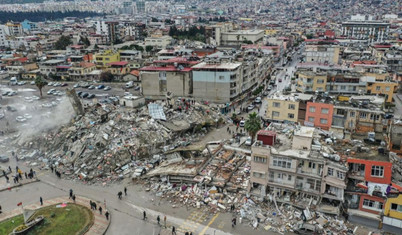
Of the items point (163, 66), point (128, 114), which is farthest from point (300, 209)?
point (163, 66)

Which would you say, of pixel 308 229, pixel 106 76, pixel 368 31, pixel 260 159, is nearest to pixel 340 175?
pixel 308 229

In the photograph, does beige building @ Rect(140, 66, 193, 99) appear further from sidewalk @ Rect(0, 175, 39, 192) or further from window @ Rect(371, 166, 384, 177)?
window @ Rect(371, 166, 384, 177)

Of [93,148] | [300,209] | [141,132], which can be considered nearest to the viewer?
[300,209]

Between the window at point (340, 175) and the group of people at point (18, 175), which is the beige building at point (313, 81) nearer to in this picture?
the window at point (340, 175)

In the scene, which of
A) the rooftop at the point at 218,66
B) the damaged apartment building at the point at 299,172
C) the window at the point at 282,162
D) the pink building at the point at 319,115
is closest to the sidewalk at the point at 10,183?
the damaged apartment building at the point at 299,172

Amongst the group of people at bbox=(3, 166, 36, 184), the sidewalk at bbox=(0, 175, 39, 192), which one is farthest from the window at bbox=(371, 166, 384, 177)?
the group of people at bbox=(3, 166, 36, 184)

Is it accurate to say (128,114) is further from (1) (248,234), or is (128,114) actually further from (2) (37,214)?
(1) (248,234)

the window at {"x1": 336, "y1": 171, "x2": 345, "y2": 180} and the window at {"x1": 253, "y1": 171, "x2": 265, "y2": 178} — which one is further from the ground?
the window at {"x1": 336, "y1": 171, "x2": 345, "y2": 180}
